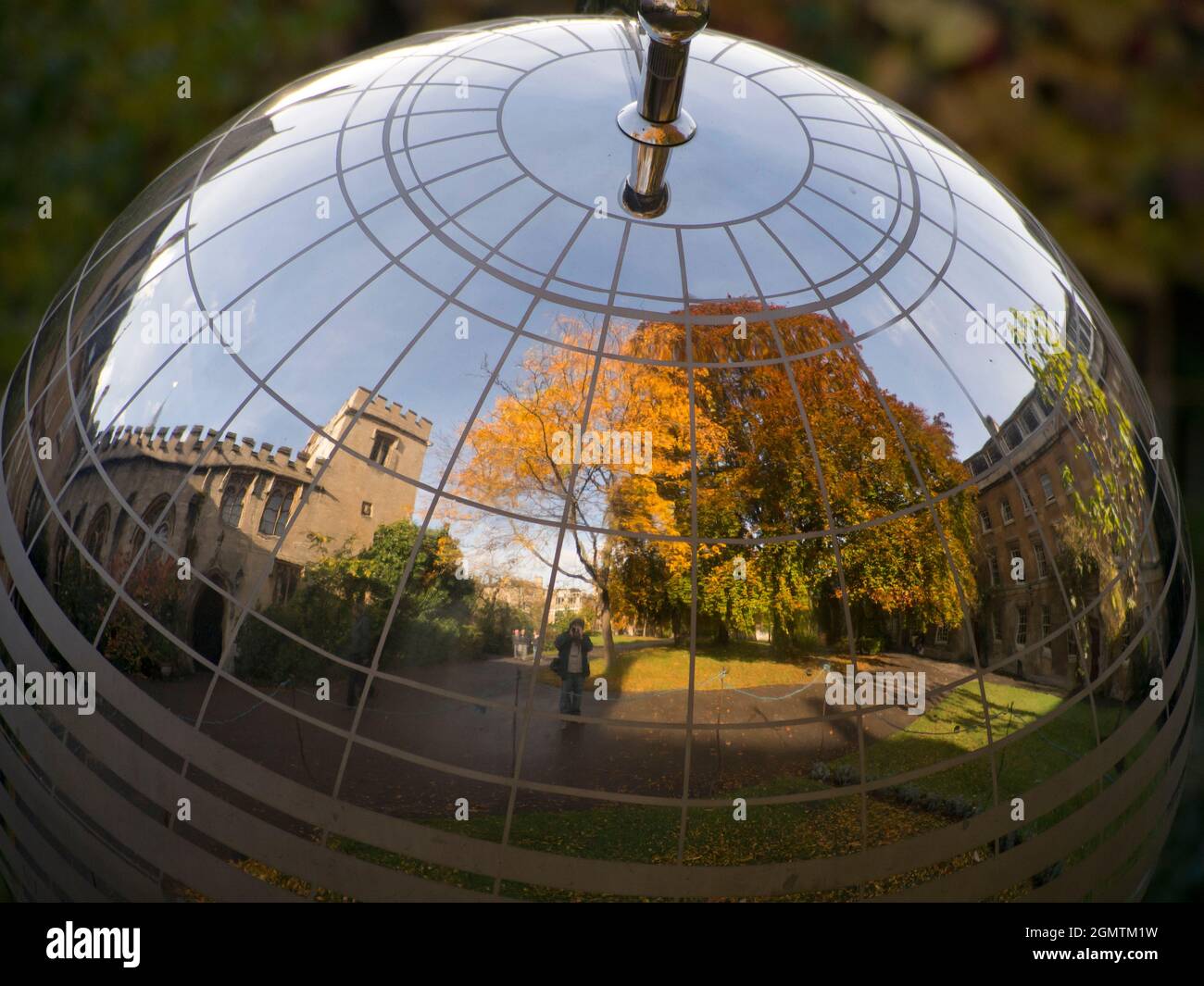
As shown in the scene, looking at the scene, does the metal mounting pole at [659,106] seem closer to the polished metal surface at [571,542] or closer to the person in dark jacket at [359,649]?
the polished metal surface at [571,542]

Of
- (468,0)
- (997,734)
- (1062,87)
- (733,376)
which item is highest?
(468,0)

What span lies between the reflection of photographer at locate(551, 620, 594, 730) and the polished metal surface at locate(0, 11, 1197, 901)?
1cm

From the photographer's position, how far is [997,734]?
175cm

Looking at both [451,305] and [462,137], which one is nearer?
[451,305]

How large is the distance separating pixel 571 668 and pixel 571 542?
16 centimetres

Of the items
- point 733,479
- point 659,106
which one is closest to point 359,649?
point 733,479

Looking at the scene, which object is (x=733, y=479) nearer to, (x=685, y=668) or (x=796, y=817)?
(x=685, y=668)

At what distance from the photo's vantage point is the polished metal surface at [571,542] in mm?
1622

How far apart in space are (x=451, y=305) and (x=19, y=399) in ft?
2.84

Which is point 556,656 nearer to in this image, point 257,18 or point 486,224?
point 486,224

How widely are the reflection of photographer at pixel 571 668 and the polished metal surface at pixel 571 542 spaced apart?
1 cm
